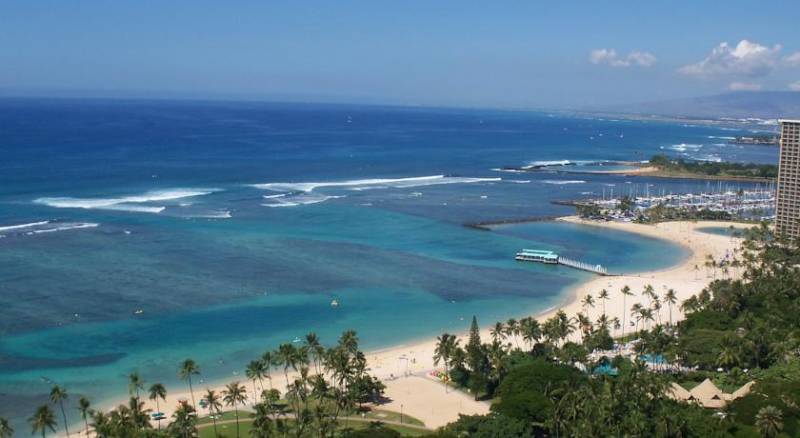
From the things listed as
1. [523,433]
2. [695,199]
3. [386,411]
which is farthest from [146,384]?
[695,199]

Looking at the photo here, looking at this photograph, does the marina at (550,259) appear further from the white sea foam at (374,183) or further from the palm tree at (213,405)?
the white sea foam at (374,183)

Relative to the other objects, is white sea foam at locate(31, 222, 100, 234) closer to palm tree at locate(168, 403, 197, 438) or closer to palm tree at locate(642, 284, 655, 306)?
palm tree at locate(168, 403, 197, 438)

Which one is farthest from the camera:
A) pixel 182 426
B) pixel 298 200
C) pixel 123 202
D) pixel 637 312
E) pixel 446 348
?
pixel 298 200

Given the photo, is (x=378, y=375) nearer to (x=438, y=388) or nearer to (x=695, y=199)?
(x=438, y=388)

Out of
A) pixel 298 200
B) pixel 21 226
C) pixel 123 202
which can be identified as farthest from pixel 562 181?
pixel 21 226

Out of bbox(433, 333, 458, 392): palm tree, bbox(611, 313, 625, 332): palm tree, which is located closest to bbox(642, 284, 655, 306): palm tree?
bbox(611, 313, 625, 332): palm tree

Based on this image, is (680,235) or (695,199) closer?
(680,235)

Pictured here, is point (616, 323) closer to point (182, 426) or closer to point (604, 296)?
point (604, 296)
